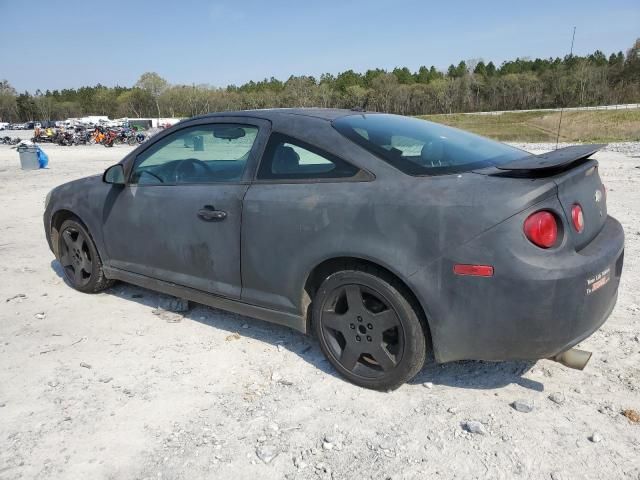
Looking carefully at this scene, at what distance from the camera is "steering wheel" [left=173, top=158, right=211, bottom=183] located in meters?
3.86

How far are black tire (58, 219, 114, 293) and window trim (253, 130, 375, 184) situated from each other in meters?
2.07

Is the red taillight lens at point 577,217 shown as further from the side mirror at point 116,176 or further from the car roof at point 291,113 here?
the side mirror at point 116,176

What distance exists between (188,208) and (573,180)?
2.41 meters

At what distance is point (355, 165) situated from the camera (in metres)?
2.92

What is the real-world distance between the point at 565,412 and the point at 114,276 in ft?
11.5

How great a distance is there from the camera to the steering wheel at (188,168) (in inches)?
152

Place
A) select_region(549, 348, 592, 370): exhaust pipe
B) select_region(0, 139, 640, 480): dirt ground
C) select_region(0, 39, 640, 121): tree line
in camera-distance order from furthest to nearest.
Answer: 1. select_region(0, 39, 640, 121): tree line
2. select_region(549, 348, 592, 370): exhaust pipe
3. select_region(0, 139, 640, 480): dirt ground

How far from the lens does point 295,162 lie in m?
3.25

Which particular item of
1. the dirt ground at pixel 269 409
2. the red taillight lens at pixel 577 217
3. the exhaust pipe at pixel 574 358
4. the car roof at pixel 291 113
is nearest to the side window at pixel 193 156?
the car roof at pixel 291 113

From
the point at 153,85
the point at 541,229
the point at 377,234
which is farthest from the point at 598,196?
the point at 153,85

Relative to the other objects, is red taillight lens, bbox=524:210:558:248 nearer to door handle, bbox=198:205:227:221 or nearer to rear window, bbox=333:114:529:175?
rear window, bbox=333:114:529:175

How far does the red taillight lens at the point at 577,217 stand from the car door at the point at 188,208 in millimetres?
1883

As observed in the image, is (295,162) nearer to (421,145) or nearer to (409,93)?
(421,145)

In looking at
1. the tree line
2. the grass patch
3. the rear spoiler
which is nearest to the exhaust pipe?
the rear spoiler
